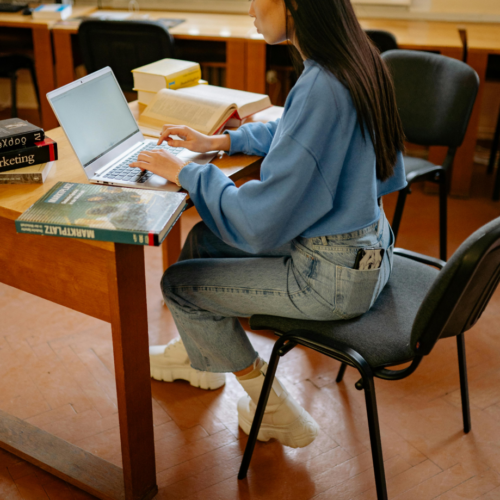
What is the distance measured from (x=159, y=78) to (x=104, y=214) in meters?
0.82

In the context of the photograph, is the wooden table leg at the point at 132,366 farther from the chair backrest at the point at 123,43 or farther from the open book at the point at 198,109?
the chair backrest at the point at 123,43

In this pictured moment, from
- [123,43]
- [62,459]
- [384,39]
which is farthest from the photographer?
[123,43]

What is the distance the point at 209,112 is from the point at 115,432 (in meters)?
0.89

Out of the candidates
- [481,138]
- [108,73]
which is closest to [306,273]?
[108,73]

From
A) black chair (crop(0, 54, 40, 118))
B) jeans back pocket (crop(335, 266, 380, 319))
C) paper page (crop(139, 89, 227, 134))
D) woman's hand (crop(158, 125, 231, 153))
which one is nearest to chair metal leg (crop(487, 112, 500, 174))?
paper page (crop(139, 89, 227, 134))

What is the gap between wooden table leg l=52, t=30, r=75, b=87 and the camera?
3156 millimetres

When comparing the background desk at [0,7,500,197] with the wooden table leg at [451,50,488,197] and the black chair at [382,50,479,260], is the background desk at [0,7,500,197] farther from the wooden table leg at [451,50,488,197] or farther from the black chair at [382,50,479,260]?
the black chair at [382,50,479,260]

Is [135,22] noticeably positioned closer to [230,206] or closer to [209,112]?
[209,112]

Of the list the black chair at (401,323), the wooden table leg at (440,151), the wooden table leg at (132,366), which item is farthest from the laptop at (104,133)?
the wooden table leg at (440,151)

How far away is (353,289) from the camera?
1153mm

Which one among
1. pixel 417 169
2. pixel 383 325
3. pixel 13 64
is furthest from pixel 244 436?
pixel 13 64

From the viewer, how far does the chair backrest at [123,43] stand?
2.81m

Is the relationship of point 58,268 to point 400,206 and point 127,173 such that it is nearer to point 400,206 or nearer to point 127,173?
point 127,173

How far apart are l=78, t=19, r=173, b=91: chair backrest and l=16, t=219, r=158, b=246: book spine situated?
6.75ft
